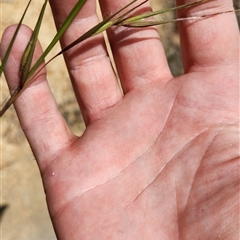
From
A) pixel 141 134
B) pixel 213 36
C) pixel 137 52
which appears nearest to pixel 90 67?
pixel 137 52

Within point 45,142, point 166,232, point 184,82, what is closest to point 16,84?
point 45,142

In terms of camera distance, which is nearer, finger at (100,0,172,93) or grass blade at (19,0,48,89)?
grass blade at (19,0,48,89)

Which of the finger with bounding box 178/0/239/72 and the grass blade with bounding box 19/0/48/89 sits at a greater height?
the grass blade with bounding box 19/0/48/89

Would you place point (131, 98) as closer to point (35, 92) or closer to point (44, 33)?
point (35, 92)

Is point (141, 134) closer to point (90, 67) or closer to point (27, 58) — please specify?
point (90, 67)

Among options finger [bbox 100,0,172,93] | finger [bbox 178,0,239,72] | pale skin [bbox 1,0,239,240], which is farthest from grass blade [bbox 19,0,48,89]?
finger [bbox 178,0,239,72]

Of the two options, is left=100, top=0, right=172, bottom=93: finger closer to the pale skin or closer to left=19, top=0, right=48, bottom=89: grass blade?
the pale skin

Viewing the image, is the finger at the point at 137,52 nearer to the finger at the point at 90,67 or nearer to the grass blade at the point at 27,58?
the finger at the point at 90,67

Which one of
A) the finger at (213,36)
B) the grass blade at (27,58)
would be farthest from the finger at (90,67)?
the finger at (213,36)
